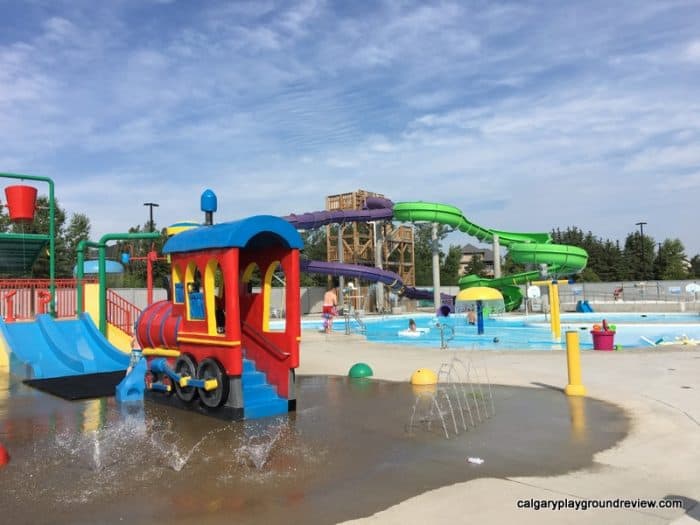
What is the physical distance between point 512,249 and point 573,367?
1082 inches

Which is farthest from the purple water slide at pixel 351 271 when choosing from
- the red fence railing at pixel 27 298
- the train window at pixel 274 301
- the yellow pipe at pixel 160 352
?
the yellow pipe at pixel 160 352

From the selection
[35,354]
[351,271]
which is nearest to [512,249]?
[351,271]

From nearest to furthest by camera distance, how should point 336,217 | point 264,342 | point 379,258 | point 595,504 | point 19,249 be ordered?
1. point 595,504
2. point 264,342
3. point 19,249
4. point 336,217
5. point 379,258

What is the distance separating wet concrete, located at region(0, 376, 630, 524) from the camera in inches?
197

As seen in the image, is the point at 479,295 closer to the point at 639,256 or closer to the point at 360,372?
the point at 360,372

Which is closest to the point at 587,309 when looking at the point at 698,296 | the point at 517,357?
the point at 698,296

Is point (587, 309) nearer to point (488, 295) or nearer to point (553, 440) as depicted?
point (488, 295)

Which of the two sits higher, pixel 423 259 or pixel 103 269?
pixel 423 259

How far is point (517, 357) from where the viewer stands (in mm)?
15070

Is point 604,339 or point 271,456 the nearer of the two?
point 271,456

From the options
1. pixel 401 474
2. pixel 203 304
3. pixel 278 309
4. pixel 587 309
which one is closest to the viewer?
pixel 401 474

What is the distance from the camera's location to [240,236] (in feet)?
27.9

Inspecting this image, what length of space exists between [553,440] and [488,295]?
15582 mm

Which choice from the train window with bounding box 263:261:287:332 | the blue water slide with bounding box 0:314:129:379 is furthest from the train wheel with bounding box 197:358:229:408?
the blue water slide with bounding box 0:314:129:379
